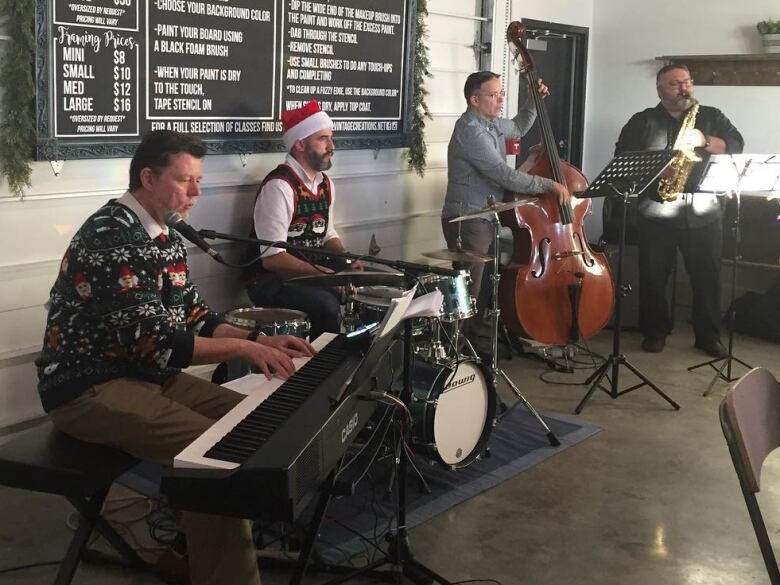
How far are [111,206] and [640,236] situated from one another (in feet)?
12.3

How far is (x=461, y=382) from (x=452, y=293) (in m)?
0.33

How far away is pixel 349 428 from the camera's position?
84.1 inches

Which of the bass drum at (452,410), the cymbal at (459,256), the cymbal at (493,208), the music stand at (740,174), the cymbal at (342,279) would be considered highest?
the music stand at (740,174)

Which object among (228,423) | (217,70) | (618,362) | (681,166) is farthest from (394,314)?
(681,166)

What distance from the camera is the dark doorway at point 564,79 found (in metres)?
6.47

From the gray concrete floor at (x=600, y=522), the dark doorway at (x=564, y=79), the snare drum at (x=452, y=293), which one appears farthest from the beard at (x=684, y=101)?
the snare drum at (x=452, y=293)

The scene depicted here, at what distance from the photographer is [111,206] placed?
2.50 metres

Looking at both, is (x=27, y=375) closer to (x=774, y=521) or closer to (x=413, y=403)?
(x=413, y=403)

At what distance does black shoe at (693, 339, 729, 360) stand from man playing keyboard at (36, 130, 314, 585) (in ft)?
11.7

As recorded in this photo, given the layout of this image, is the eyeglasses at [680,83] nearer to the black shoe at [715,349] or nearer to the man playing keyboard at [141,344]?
the black shoe at [715,349]

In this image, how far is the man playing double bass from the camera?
475 cm

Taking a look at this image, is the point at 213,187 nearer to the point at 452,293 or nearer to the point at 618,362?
the point at 452,293

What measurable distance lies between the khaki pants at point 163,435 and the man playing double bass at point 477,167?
2400 millimetres

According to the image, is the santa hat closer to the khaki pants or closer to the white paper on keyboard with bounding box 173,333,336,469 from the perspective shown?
the white paper on keyboard with bounding box 173,333,336,469
